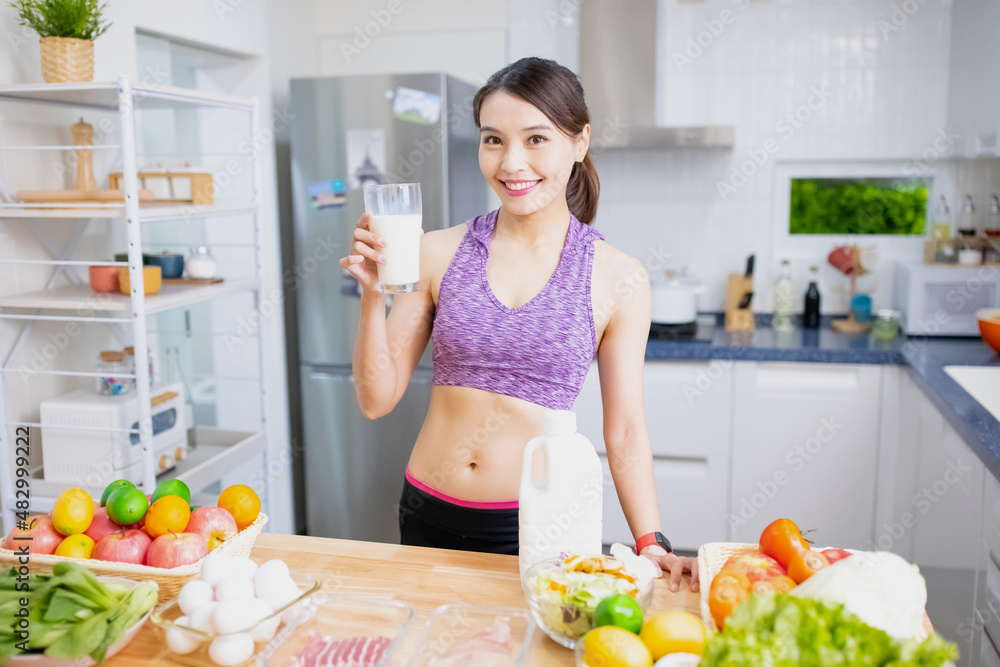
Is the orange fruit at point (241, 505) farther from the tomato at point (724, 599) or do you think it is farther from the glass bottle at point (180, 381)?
the glass bottle at point (180, 381)

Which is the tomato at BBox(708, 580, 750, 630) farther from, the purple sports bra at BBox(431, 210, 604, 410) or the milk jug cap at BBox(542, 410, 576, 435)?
the purple sports bra at BBox(431, 210, 604, 410)

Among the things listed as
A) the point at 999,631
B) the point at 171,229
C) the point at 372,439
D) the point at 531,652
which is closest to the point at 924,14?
the point at 999,631

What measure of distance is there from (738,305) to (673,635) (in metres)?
2.52

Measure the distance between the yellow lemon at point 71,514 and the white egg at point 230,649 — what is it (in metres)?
0.30

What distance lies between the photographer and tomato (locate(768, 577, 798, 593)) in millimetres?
919

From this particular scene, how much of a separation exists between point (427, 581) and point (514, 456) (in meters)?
0.35

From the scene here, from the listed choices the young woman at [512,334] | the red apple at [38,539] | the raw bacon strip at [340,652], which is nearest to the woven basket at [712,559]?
the young woman at [512,334]

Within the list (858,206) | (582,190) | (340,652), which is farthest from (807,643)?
(858,206)

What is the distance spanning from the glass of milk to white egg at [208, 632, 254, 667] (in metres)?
0.51

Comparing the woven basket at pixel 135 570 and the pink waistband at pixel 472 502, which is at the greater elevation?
the woven basket at pixel 135 570

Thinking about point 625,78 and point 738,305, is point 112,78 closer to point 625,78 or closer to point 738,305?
point 625,78

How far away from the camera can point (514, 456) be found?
1477 millimetres

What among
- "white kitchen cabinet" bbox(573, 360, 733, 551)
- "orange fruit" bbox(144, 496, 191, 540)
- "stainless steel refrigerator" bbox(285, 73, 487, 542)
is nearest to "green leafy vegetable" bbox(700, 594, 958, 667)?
"orange fruit" bbox(144, 496, 191, 540)

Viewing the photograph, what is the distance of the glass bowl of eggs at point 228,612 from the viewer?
0.93 meters
